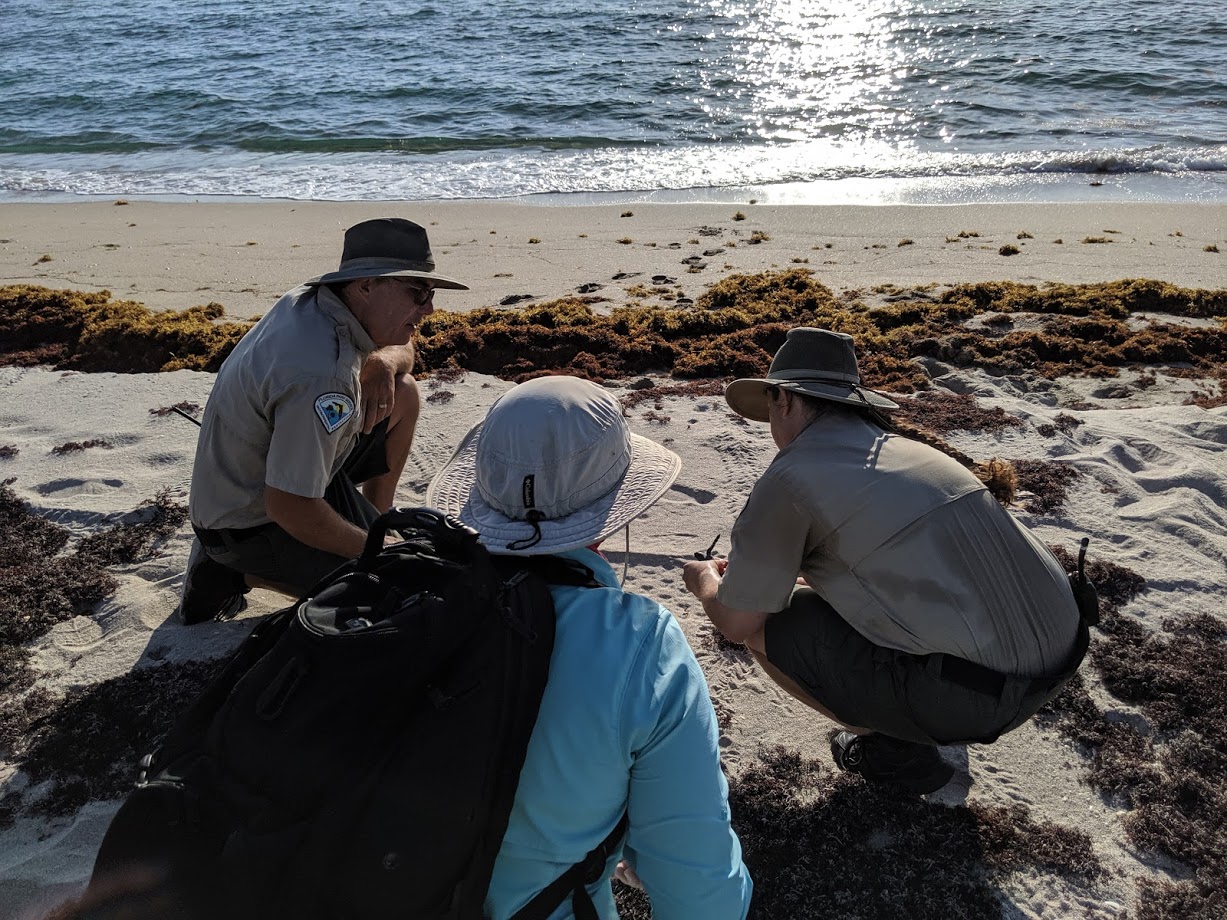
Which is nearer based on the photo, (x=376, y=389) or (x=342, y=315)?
(x=342, y=315)

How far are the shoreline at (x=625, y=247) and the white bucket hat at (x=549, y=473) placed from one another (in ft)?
15.3

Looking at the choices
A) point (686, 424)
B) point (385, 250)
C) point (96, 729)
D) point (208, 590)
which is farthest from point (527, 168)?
point (96, 729)

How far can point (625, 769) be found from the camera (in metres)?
1.29

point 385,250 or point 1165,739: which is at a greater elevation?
point 385,250

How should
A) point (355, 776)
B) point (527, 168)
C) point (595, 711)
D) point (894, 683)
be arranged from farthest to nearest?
point (527, 168) < point (894, 683) < point (595, 711) < point (355, 776)

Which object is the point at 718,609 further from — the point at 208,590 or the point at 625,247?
the point at 625,247

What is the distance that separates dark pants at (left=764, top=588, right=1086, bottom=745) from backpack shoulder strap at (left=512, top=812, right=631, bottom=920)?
91 cm

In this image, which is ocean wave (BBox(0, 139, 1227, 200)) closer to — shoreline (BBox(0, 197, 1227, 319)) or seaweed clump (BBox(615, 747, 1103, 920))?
shoreline (BBox(0, 197, 1227, 319))

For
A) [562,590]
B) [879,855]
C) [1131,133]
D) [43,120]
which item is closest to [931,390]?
[879,855]

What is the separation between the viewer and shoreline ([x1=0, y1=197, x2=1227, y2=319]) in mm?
6512

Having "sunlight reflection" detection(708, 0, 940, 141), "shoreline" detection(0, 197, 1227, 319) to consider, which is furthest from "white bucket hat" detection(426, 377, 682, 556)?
"sunlight reflection" detection(708, 0, 940, 141)

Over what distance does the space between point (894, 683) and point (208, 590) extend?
219cm

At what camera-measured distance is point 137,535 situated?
11.5ft

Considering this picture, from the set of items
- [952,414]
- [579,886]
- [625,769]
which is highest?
[625,769]
